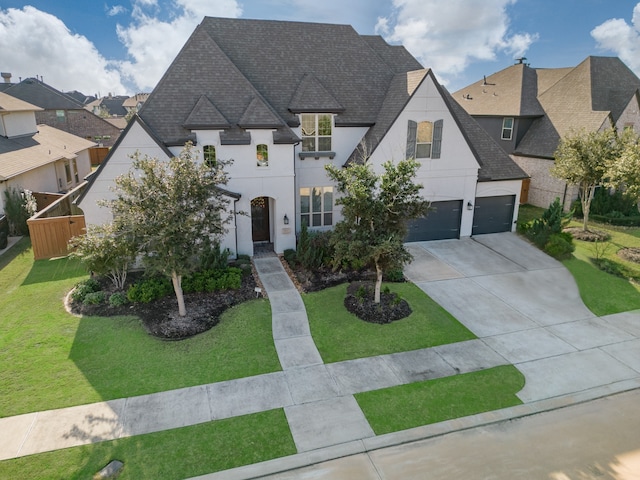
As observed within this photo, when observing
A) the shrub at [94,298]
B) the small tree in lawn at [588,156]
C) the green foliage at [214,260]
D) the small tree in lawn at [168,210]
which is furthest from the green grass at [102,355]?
the small tree in lawn at [588,156]

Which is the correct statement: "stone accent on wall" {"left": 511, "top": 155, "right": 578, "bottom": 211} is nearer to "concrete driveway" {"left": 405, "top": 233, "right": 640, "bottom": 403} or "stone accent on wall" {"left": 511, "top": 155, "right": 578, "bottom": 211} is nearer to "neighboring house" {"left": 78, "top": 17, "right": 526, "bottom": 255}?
"neighboring house" {"left": 78, "top": 17, "right": 526, "bottom": 255}

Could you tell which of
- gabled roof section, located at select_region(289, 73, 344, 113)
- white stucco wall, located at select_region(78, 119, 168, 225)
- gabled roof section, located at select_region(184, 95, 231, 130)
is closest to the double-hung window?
gabled roof section, located at select_region(289, 73, 344, 113)

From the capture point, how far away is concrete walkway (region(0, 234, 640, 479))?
8.48 m

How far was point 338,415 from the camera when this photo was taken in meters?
9.09

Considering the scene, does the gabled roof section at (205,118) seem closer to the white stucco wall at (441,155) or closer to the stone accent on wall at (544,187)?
the white stucco wall at (441,155)

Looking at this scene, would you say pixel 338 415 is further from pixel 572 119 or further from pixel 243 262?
pixel 572 119

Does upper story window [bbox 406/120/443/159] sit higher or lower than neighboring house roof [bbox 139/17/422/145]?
lower

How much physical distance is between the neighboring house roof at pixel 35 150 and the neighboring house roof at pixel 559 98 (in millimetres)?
29066

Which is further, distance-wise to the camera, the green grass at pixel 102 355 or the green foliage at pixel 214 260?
the green foliage at pixel 214 260

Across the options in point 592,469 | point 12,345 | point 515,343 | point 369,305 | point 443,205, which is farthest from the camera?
point 443,205

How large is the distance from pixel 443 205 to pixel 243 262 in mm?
10179

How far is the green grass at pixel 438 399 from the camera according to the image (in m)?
9.05

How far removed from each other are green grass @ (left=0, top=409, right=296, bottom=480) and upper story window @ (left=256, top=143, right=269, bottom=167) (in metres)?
11.6

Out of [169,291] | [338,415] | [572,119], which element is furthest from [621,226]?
[169,291]
